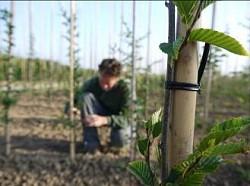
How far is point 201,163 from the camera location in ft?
3.20

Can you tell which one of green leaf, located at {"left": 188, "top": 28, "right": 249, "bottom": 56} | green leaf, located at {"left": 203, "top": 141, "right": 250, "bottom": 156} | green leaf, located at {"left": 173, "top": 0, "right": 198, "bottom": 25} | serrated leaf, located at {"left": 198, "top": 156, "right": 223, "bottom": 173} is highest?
green leaf, located at {"left": 173, "top": 0, "right": 198, "bottom": 25}

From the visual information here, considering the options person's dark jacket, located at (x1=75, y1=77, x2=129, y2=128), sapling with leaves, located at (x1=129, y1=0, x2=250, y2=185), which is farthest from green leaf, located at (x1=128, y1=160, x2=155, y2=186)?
person's dark jacket, located at (x1=75, y1=77, x2=129, y2=128)

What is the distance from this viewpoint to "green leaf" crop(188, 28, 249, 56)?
0.87 metres

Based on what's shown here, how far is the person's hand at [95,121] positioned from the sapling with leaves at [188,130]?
2944 millimetres

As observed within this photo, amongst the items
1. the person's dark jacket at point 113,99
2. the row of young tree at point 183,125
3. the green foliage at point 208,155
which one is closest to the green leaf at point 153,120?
the row of young tree at point 183,125

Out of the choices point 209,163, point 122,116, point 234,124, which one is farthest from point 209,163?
point 122,116

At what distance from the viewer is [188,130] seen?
1014 mm

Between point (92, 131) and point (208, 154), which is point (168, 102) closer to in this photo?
point (208, 154)

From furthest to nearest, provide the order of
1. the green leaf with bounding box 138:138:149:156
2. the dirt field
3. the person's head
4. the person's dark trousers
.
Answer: the person's dark trousers
the person's head
the dirt field
the green leaf with bounding box 138:138:149:156

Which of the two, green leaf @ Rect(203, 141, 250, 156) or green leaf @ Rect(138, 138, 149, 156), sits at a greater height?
green leaf @ Rect(203, 141, 250, 156)

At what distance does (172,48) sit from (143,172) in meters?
0.34

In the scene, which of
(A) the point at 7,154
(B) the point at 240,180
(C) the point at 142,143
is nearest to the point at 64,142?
→ (A) the point at 7,154

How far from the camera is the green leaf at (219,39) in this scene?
866 millimetres

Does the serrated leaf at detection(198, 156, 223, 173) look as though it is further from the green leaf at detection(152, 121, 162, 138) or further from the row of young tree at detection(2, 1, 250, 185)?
the green leaf at detection(152, 121, 162, 138)
